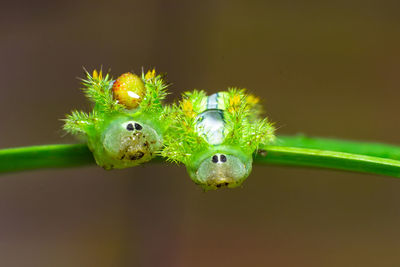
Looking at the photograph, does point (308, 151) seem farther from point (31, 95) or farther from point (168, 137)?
point (31, 95)

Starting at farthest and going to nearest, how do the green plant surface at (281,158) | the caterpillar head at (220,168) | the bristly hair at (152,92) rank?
the bristly hair at (152,92) → the caterpillar head at (220,168) → the green plant surface at (281,158)

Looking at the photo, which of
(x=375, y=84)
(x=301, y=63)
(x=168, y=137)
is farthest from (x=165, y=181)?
(x=168, y=137)

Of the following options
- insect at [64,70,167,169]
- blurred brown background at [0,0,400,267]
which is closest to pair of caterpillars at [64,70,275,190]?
insect at [64,70,167,169]

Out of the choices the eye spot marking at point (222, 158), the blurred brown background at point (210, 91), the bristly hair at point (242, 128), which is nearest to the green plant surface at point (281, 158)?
the bristly hair at point (242, 128)

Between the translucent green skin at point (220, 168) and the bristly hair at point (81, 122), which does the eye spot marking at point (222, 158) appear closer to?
the translucent green skin at point (220, 168)

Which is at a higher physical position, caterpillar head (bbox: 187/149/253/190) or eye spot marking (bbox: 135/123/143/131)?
eye spot marking (bbox: 135/123/143/131)

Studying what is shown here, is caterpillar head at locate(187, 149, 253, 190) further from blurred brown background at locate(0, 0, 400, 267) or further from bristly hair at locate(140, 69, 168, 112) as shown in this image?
blurred brown background at locate(0, 0, 400, 267)

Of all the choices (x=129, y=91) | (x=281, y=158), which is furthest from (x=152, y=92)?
(x=281, y=158)
